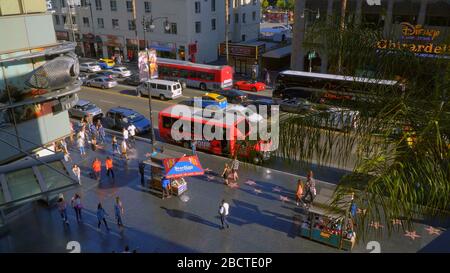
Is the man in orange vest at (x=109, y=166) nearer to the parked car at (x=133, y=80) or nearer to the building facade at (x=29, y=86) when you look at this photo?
the building facade at (x=29, y=86)

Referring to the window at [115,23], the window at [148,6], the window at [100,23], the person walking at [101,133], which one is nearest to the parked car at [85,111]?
the person walking at [101,133]

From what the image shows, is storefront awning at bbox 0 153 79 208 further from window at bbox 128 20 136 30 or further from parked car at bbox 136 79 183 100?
window at bbox 128 20 136 30

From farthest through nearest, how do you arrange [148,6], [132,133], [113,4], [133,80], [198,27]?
[113,4]
[148,6]
[198,27]
[133,80]
[132,133]

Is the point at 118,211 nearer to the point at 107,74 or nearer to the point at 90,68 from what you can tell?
the point at 107,74

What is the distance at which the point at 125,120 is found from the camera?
2784 cm

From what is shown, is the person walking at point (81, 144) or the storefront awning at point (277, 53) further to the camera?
the storefront awning at point (277, 53)

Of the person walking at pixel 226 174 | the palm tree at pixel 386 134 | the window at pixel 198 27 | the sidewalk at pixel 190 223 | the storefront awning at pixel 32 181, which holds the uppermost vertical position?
the palm tree at pixel 386 134

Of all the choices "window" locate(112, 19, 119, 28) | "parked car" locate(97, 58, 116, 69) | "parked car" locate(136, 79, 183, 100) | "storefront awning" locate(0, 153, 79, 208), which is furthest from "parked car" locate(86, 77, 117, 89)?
"storefront awning" locate(0, 153, 79, 208)

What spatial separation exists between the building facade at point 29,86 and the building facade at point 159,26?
30.0 meters

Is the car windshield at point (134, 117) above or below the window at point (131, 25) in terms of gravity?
below

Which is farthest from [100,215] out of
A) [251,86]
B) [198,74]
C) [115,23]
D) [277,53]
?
[115,23]

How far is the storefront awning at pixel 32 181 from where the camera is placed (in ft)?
31.6

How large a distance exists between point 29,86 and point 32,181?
9.32ft

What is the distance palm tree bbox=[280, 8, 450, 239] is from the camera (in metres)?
4.87
